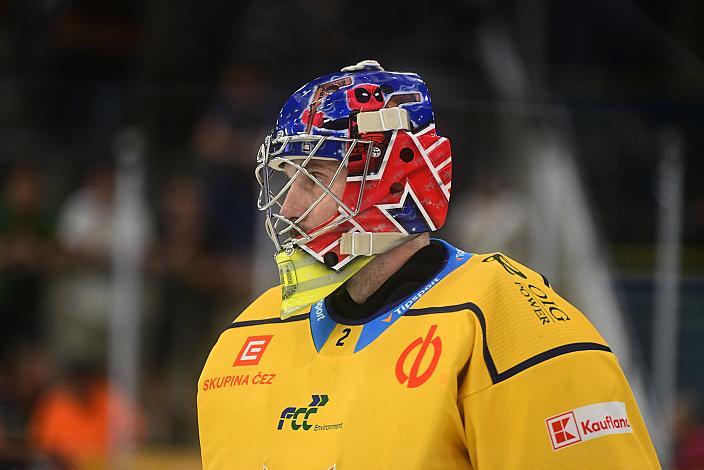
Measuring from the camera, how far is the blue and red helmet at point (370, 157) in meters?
2.16

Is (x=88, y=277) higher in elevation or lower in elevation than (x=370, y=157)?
lower

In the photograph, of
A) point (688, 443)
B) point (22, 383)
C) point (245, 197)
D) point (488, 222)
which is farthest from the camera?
point (22, 383)

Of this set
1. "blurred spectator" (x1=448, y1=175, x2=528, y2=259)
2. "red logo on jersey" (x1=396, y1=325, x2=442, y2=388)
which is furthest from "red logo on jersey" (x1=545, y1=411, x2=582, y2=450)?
"blurred spectator" (x1=448, y1=175, x2=528, y2=259)

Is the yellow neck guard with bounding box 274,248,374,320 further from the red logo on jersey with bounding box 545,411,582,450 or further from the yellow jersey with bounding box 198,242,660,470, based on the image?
the red logo on jersey with bounding box 545,411,582,450

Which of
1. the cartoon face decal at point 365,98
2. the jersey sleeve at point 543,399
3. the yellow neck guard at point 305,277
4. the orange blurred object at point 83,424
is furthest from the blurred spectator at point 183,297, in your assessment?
the jersey sleeve at point 543,399

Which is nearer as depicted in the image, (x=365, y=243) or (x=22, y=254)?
(x=365, y=243)

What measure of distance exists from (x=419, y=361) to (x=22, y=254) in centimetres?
400

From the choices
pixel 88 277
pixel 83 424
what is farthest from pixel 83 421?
pixel 88 277

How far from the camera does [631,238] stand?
5207mm

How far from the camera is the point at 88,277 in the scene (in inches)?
212

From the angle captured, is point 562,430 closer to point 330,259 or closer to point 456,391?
point 456,391

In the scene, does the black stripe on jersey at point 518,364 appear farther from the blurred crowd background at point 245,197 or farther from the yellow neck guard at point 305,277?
the blurred crowd background at point 245,197

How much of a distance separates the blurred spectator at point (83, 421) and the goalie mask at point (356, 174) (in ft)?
10.5

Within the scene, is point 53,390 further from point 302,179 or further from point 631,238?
point 302,179
